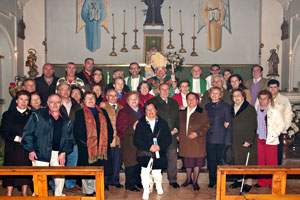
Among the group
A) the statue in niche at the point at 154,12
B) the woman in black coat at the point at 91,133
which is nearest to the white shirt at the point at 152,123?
the woman in black coat at the point at 91,133

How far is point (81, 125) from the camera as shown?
504 cm

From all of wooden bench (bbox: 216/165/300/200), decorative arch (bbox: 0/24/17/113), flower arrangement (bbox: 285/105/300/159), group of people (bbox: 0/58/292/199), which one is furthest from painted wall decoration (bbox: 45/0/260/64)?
wooden bench (bbox: 216/165/300/200)

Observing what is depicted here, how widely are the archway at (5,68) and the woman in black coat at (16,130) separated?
17.0ft

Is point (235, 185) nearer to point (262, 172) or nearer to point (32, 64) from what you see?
point (262, 172)

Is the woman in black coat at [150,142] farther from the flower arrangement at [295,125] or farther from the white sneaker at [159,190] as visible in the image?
the flower arrangement at [295,125]

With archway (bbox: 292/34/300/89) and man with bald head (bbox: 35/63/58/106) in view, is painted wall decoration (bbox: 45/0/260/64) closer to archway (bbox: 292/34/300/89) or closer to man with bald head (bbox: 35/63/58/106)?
archway (bbox: 292/34/300/89)

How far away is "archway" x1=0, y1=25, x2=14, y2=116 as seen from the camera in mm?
9844

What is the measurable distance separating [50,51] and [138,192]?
6873 mm

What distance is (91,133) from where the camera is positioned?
200 inches

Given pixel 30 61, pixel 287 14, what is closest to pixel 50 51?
pixel 30 61

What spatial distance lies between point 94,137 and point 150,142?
0.73 meters

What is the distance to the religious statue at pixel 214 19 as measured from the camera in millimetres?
11570

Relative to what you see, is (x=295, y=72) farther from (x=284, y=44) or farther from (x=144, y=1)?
(x=144, y=1)

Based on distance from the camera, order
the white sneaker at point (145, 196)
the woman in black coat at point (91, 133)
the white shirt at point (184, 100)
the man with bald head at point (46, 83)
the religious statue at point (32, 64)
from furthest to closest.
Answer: the religious statue at point (32, 64)
the man with bald head at point (46, 83)
the white shirt at point (184, 100)
the white sneaker at point (145, 196)
the woman in black coat at point (91, 133)
